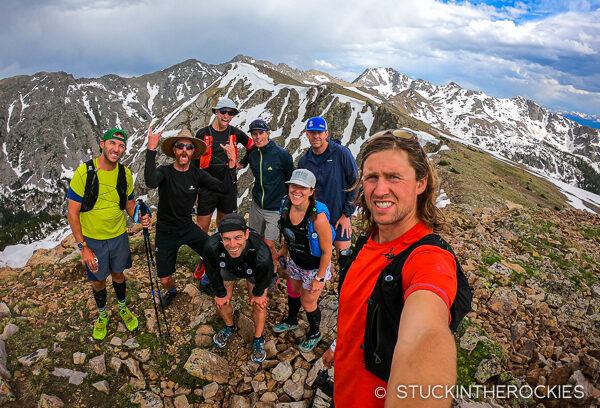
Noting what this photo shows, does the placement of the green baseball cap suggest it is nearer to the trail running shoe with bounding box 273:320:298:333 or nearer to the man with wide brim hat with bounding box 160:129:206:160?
the man with wide brim hat with bounding box 160:129:206:160

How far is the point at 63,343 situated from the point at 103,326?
751mm

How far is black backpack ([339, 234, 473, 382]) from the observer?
2126 millimetres

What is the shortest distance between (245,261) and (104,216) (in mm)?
3283

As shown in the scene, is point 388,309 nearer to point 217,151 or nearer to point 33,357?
point 33,357

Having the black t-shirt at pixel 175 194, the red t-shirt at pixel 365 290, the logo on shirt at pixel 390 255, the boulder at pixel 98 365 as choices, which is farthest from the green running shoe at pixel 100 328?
the logo on shirt at pixel 390 255

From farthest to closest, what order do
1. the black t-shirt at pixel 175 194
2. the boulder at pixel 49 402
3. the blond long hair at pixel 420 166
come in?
the black t-shirt at pixel 175 194 → the boulder at pixel 49 402 → the blond long hair at pixel 420 166

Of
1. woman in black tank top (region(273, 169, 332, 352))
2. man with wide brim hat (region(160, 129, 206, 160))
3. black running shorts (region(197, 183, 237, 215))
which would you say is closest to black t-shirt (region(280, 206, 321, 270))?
woman in black tank top (region(273, 169, 332, 352))

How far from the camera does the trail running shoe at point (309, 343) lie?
595 centimetres

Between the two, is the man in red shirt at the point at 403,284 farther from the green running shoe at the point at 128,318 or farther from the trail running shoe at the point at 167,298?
the trail running shoe at the point at 167,298

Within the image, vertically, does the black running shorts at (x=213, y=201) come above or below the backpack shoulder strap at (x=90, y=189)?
below

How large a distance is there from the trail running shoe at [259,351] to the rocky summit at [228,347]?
0.16m

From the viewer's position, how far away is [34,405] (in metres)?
4.84

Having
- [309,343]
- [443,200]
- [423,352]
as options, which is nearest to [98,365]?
[309,343]

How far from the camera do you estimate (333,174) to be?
679 centimetres
